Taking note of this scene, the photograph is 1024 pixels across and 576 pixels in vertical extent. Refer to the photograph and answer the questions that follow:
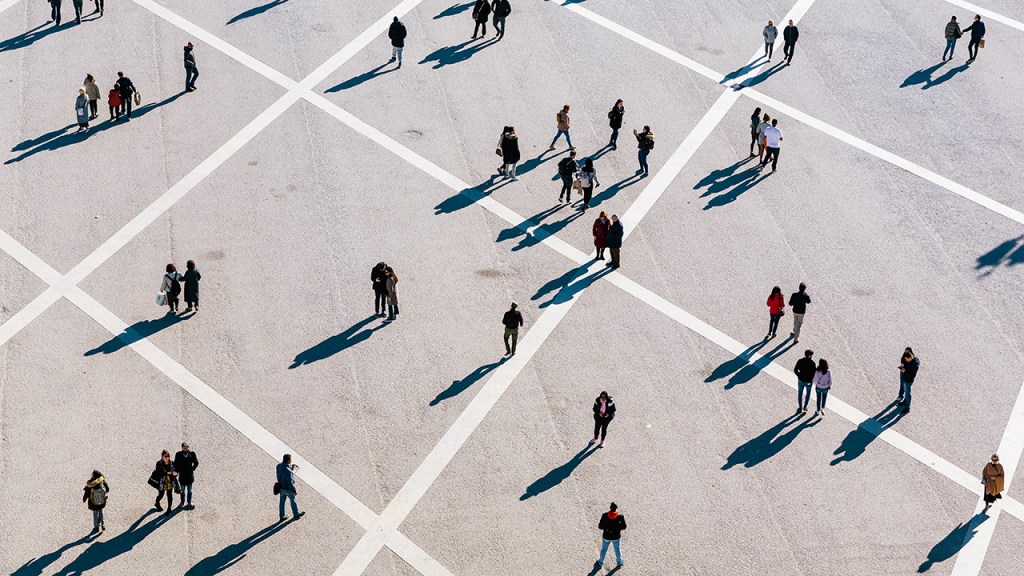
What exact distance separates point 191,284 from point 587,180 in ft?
27.2

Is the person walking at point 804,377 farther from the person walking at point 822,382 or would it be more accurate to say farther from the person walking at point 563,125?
the person walking at point 563,125

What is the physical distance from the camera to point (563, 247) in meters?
22.1

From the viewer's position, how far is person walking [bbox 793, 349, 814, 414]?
1833 cm

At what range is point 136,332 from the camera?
19.8m

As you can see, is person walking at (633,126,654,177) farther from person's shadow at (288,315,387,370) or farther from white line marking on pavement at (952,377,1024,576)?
white line marking on pavement at (952,377,1024,576)

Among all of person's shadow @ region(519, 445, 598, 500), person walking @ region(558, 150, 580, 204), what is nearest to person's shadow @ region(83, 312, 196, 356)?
person's shadow @ region(519, 445, 598, 500)

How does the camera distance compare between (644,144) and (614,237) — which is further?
(644,144)

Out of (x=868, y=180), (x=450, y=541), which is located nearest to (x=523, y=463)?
(x=450, y=541)

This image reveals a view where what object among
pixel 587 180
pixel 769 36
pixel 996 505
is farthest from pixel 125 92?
pixel 996 505

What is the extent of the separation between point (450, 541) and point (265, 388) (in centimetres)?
458

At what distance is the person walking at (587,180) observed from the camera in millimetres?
22578

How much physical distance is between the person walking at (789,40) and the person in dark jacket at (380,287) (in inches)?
498

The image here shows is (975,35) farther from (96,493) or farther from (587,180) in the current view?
(96,493)

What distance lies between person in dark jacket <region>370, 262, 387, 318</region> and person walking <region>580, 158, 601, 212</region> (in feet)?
16.0
